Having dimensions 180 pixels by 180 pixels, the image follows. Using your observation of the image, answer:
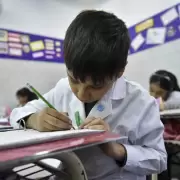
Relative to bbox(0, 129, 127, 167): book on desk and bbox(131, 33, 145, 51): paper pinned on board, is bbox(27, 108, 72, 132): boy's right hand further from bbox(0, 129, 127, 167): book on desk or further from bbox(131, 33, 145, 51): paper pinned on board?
bbox(131, 33, 145, 51): paper pinned on board

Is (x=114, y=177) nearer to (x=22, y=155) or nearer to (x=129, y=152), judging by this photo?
(x=129, y=152)

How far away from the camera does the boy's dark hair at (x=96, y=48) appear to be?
0.50 metres

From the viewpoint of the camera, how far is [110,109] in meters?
0.62

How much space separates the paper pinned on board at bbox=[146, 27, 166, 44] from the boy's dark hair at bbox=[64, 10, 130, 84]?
2440 mm

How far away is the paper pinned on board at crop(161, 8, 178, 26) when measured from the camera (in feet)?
8.91

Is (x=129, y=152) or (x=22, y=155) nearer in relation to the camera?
(x=22, y=155)

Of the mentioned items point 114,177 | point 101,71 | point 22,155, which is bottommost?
point 114,177

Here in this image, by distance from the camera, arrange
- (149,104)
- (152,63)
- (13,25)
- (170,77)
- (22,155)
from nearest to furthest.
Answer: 1. (22,155)
2. (149,104)
3. (170,77)
4. (152,63)
5. (13,25)

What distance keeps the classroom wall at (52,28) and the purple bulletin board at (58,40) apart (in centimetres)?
7

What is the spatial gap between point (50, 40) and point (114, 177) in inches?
126

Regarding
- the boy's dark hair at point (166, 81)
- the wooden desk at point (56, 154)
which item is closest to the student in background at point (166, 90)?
the boy's dark hair at point (166, 81)

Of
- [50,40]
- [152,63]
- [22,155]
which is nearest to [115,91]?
[22,155]

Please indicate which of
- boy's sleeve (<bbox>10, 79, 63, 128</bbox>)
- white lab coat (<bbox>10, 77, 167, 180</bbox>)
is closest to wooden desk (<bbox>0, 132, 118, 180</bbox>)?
white lab coat (<bbox>10, 77, 167, 180</bbox>)

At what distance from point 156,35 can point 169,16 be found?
0.84ft
